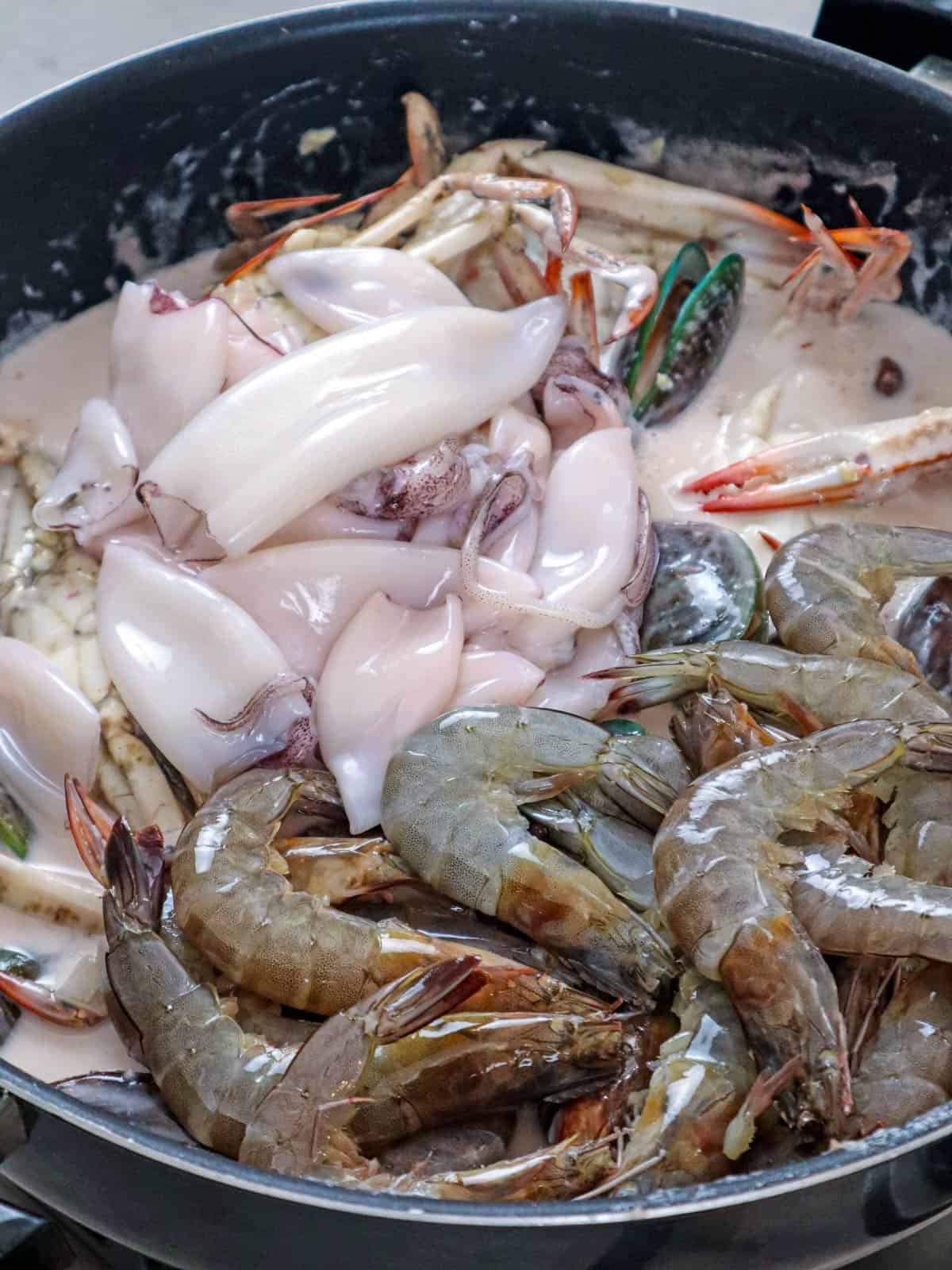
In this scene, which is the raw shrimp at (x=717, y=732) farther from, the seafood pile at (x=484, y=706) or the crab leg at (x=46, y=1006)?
the crab leg at (x=46, y=1006)

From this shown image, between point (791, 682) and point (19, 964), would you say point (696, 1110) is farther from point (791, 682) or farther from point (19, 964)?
point (19, 964)

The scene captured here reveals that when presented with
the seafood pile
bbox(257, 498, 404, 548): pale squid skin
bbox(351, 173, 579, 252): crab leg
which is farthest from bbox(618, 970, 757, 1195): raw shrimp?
bbox(351, 173, 579, 252): crab leg

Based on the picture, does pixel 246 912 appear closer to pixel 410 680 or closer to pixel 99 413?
pixel 410 680

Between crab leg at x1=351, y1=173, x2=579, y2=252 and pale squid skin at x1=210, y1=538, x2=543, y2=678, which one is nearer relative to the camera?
pale squid skin at x1=210, y1=538, x2=543, y2=678

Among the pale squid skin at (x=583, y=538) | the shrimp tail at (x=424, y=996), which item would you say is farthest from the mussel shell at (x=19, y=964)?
the pale squid skin at (x=583, y=538)

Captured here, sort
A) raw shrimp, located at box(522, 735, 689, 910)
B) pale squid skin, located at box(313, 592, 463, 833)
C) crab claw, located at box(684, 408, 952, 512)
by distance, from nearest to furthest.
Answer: raw shrimp, located at box(522, 735, 689, 910)
pale squid skin, located at box(313, 592, 463, 833)
crab claw, located at box(684, 408, 952, 512)

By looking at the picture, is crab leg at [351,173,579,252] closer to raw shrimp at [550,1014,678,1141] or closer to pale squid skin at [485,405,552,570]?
pale squid skin at [485,405,552,570]

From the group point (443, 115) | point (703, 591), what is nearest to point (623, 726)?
point (703, 591)

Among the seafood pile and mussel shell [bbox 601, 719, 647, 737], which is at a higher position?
the seafood pile

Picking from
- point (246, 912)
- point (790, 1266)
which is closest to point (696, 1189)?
point (790, 1266)
